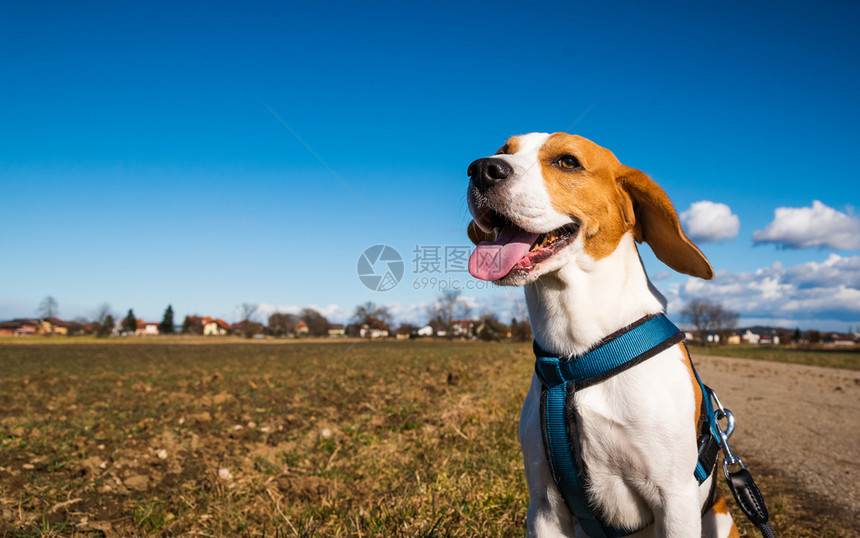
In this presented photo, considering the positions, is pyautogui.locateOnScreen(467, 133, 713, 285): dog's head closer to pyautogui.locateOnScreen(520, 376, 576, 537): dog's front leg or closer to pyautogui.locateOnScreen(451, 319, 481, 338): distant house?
pyautogui.locateOnScreen(520, 376, 576, 537): dog's front leg

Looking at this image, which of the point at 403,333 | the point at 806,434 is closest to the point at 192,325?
the point at 403,333

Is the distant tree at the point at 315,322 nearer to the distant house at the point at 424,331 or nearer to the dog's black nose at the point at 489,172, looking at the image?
the distant house at the point at 424,331

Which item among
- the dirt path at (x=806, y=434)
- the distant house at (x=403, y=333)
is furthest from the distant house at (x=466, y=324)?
the dirt path at (x=806, y=434)

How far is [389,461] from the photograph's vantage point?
6.10 metres

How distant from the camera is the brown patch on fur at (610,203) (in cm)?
248

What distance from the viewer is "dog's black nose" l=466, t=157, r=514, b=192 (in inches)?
100.0

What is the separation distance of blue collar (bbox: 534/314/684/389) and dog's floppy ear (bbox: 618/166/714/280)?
378 millimetres

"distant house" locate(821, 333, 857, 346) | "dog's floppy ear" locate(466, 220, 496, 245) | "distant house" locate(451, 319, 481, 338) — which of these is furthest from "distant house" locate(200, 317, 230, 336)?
"dog's floppy ear" locate(466, 220, 496, 245)

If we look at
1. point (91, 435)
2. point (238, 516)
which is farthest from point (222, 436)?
point (238, 516)

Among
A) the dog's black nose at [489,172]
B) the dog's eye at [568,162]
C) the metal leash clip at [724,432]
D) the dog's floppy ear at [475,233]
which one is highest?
the dog's eye at [568,162]

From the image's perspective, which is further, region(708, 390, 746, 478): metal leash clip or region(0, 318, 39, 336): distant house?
region(0, 318, 39, 336): distant house

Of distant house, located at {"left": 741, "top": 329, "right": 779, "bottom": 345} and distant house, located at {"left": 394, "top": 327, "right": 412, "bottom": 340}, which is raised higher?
distant house, located at {"left": 394, "top": 327, "right": 412, "bottom": 340}

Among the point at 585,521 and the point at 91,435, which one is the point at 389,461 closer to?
the point at 585,521

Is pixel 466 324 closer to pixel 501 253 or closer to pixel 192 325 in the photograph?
pixel 501 253
